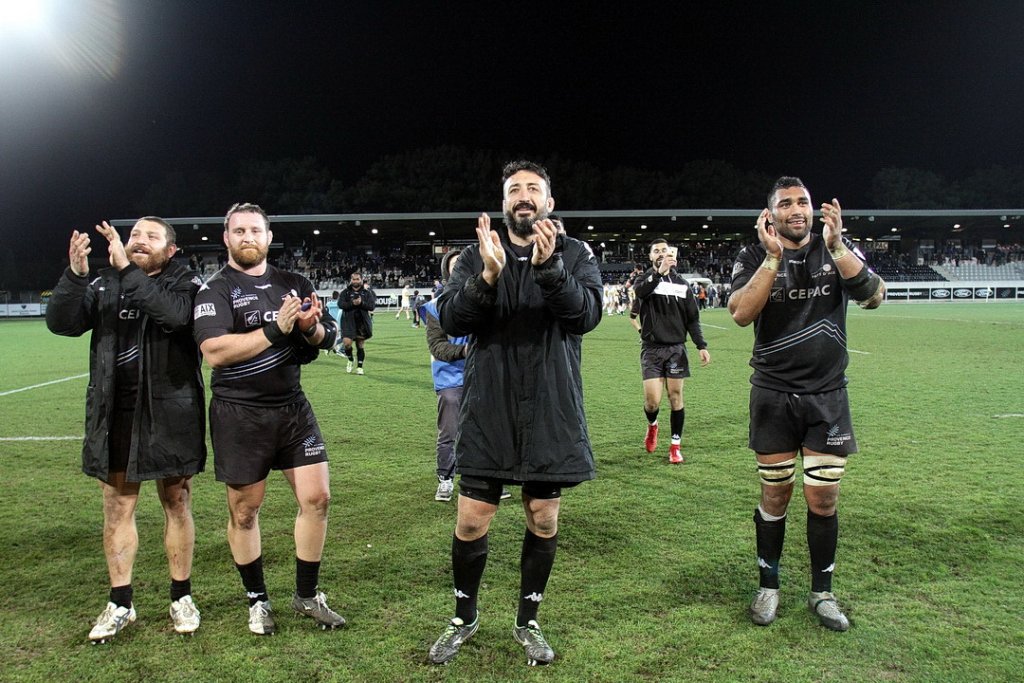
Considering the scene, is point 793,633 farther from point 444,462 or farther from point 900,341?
point 900,341

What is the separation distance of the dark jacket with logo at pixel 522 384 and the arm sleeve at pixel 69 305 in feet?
6.02

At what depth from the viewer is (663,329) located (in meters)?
7.07

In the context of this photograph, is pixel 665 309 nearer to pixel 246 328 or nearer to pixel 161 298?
pixel 246 328

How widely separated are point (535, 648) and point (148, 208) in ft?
240

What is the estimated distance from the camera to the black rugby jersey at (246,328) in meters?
3.37

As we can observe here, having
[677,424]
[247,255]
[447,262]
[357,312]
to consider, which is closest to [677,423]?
[677,424]

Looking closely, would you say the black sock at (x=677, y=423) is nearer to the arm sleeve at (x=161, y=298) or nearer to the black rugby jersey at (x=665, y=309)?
the black rugby jersey at (x=665, y=309)

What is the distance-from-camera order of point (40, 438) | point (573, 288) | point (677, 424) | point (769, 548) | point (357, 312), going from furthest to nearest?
point (357, 312) < point (40, 438) < point (677, 424) < point (769, 548) < point (573, 288)

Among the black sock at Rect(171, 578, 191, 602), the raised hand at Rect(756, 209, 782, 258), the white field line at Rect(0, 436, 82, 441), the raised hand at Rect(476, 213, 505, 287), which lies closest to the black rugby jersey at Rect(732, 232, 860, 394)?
the raised hand at Rect(756, 209, 782, 258)

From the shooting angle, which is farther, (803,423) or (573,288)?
(803,423)

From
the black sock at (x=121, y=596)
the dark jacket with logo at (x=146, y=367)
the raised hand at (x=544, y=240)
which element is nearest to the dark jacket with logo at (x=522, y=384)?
the raised hand at (x=544, y=240)

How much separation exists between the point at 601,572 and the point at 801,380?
1.61m

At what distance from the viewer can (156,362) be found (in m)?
3.52

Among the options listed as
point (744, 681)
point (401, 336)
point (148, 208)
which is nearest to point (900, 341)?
point (401, 336)
